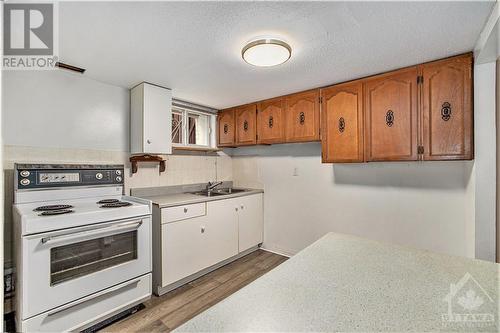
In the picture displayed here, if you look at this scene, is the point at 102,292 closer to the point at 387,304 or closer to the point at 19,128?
the point at 19,128

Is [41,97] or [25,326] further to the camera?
[41,97]

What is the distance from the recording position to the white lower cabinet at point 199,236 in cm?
229

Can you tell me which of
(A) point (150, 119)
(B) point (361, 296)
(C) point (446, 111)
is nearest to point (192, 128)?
(A) point (150, 119)

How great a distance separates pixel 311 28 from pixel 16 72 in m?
2.32

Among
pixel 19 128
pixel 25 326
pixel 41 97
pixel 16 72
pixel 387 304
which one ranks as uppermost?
pixel 16 72

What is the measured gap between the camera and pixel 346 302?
2.42 ft

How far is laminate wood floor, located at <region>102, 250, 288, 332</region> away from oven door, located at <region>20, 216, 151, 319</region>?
0.35 meters

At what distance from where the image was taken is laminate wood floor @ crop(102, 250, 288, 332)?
187 centimetres

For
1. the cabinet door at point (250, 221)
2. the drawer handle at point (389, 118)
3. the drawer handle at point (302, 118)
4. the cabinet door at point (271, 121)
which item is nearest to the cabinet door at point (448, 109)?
the drawer handle at point (389, 118)

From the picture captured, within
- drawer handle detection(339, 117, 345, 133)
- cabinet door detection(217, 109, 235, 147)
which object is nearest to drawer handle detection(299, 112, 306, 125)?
drawer handle detection(339, 117, 345, 133)

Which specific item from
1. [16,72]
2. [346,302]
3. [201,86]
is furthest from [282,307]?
[16,72]

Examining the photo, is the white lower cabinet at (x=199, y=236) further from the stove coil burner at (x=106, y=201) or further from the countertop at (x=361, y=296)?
the countertop at (x=361, y=296)

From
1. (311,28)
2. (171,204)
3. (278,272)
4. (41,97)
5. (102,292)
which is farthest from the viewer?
(171,204)

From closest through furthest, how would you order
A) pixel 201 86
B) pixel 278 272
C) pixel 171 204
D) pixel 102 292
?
1. pixel 278 272
2. pixel 102 292
3. pixel 171 204
4. pixel 201 86
